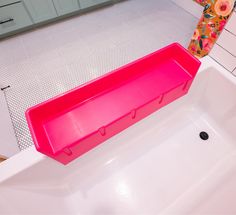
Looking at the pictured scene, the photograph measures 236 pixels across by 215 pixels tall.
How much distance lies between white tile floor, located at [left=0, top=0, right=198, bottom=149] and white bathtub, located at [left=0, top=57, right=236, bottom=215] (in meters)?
0.40

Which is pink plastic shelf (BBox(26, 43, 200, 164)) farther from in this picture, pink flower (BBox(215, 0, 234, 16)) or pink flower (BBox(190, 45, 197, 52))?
pink flower (BBox(215, 0, 234, 16))

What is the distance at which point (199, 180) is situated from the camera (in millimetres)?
1021

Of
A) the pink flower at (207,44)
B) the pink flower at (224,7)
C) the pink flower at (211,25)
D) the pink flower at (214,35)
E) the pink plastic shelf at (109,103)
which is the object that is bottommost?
the pink plastic shelf at (109,103)

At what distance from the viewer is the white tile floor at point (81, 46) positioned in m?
1.37

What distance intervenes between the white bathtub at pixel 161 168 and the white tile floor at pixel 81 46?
40 cm

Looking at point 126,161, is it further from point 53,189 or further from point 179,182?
point 53,189

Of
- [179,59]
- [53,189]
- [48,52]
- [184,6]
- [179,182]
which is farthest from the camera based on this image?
[184,6]

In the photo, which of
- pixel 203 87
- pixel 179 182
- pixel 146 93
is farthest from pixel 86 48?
pixel 179 182

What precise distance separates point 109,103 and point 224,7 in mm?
794

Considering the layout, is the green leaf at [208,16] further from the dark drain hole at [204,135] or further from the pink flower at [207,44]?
the dark drain hole at [204,135]

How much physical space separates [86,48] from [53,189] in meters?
1.29

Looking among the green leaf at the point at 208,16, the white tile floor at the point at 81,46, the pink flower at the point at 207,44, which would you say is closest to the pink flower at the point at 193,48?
the pink flower at the point at 207,44

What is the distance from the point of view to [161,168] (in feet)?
3.51

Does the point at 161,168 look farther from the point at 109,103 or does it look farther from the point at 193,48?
the point at 193,48
